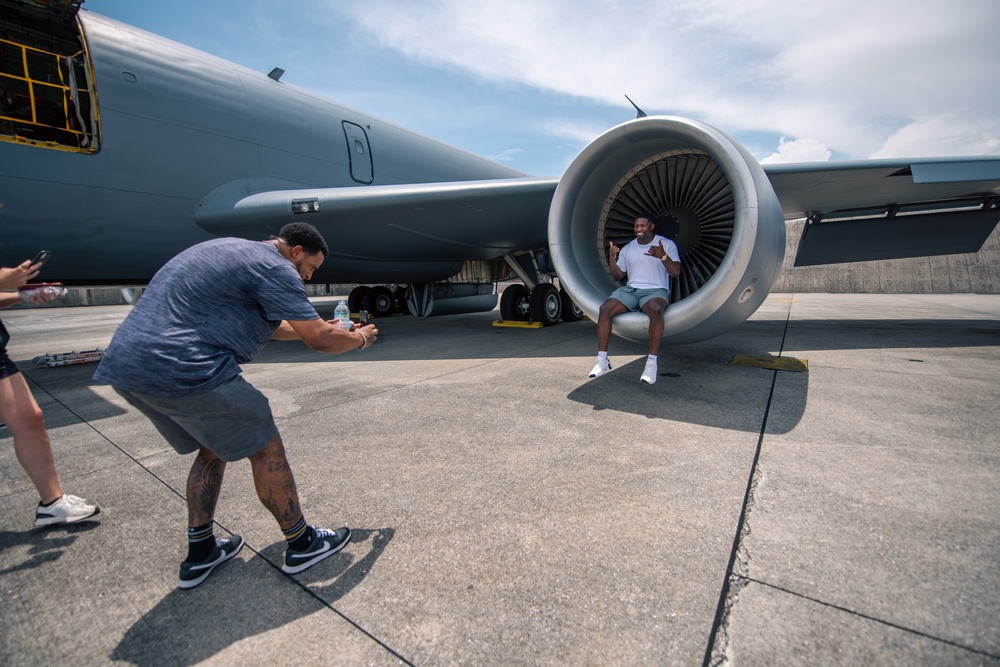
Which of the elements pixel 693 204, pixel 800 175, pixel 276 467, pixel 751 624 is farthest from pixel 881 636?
pixel 800 175

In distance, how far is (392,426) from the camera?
2.68m

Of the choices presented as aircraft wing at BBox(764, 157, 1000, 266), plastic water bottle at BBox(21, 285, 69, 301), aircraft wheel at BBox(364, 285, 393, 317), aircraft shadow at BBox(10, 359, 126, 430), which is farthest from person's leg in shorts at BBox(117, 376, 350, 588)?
aircraft wheel at BBox(364, 285, 393, 317)

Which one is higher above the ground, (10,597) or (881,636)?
(881,636)

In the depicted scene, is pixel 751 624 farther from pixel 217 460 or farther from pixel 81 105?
pixel 81 105

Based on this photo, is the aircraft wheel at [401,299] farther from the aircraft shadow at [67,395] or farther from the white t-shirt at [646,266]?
the white t-shirt at [646,266]

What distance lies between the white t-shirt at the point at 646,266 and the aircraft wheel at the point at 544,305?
3899mm

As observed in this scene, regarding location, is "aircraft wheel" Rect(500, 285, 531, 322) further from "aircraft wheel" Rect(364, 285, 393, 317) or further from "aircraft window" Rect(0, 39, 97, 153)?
"aircraft window" Rect(0, 39, 97, 153)

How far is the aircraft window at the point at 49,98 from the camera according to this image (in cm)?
419

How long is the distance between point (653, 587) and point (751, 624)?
0.79ft

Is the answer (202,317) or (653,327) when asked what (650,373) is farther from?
(202,317)

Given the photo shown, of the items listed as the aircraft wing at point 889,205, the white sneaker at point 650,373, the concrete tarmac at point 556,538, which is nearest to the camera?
the concrete tarmac at point 556,538

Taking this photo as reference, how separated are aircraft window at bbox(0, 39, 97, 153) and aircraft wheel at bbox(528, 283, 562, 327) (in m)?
5.65

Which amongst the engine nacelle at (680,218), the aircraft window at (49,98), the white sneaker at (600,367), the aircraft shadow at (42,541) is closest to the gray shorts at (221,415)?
the aircraft shadow at (42,541)

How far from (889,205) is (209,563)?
8531mm
